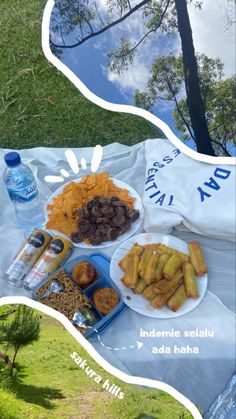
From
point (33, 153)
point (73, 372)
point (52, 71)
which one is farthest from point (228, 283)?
point (52, 71)

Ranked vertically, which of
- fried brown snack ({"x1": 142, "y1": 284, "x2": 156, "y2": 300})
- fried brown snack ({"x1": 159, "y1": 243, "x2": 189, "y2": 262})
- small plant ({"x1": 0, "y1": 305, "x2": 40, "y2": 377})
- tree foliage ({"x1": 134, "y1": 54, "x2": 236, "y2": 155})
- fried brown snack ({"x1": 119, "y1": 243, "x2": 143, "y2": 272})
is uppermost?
tree foliage ({"x1": 134, "y1": 54, "x2": 236, "y2": 155})

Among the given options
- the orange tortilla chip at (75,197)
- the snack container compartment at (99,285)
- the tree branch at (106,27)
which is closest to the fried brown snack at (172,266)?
the snack container compartment at (99,285)

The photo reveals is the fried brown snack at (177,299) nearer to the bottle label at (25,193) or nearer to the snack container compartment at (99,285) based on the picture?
the snack container compartment at (99,285)

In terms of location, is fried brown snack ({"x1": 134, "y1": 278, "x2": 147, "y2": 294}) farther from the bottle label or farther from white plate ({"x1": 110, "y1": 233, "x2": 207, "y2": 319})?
the bottle label

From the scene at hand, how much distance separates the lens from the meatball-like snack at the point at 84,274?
145 centimetres

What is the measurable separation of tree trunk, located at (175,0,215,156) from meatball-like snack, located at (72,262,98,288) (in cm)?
45

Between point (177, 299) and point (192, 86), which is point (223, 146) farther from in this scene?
point (177, 299)

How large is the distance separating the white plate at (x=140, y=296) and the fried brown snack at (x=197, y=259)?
0.05ft

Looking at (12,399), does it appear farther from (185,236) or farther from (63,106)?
(63,106)

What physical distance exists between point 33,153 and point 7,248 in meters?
0.44

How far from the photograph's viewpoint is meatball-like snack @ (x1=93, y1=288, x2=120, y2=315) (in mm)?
1416

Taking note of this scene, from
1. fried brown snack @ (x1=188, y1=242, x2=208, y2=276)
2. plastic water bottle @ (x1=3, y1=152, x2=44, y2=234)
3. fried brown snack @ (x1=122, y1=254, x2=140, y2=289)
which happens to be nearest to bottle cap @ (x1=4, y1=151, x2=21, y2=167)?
plastic water bottle @ (x1=3, y1=152, x2=44, y2=234)

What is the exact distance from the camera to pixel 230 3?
1.41 meters

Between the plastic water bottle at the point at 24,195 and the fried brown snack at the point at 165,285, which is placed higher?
the plastic water bottle at the point at 24,195
